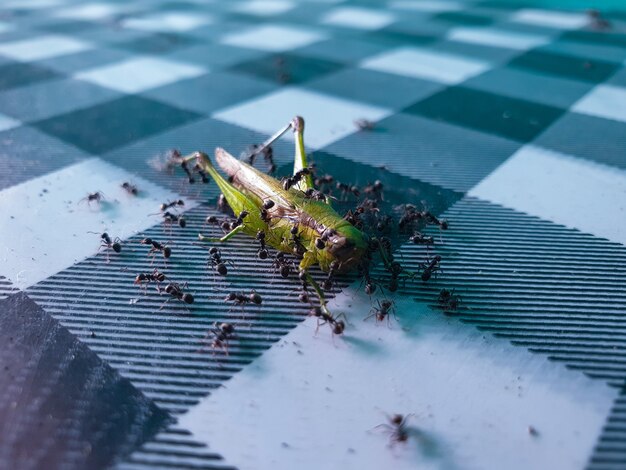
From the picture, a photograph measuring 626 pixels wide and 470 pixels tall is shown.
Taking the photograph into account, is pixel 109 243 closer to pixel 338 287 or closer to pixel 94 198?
pixel 94 198

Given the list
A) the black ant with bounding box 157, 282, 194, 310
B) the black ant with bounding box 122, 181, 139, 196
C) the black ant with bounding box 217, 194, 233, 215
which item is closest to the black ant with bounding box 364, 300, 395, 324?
the black ant with bounding box 157, 282, 194, 310

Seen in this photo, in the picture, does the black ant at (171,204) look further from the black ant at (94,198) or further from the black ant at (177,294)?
the black ant at (177,294)

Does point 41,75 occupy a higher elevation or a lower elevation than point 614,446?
higher

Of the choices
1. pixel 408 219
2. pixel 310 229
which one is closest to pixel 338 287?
pixel 310 229

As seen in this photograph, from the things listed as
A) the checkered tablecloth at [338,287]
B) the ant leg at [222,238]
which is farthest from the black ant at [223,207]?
the ant leg at [222,238]

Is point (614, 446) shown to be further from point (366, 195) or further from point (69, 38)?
point (69, 38)

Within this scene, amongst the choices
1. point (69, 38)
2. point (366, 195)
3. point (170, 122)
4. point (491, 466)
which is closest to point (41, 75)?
point (69, 38)
